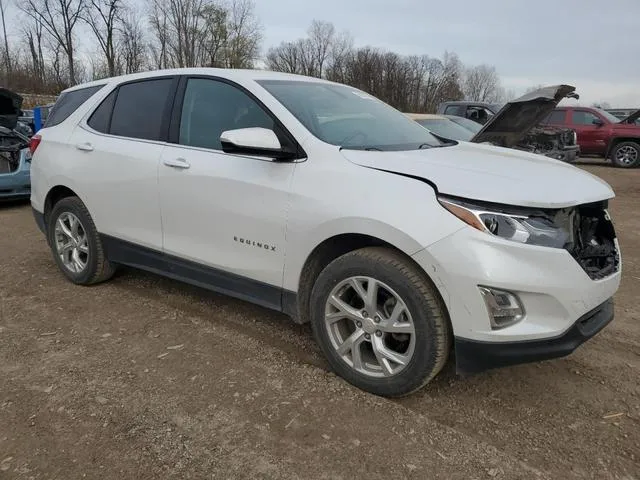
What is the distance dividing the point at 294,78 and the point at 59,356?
2.41 m

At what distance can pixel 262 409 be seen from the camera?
2715 mm

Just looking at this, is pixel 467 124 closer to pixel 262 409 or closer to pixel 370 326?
pixel 370 326

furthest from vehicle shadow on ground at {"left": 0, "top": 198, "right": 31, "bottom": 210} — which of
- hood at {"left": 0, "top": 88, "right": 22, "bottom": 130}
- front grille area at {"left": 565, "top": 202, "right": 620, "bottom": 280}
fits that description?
front grille area at {"left": 565, "top": 202, "right": 620, "bottom": 280}

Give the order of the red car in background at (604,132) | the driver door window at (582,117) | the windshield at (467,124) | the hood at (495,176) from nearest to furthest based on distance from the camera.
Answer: the hood at (495,176) < the windshield at (467,124) < the red car in background at (604,132) < the driver door window at (582,117)

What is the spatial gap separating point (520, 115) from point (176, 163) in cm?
610

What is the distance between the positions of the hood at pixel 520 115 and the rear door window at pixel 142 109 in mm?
5012

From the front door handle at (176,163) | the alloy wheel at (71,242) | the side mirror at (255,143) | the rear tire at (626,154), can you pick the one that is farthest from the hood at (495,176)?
the rear tire at (626,154)

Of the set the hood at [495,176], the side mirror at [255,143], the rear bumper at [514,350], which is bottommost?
the rear bumper at [514,350]

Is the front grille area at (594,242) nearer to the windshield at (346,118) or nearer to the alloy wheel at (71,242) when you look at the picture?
the windshield at (346,118)

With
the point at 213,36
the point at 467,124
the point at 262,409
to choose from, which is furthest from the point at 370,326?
the point at 213,36

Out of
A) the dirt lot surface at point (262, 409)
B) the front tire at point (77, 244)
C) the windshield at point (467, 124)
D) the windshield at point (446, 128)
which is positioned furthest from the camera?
the windshield at point (467, 124)

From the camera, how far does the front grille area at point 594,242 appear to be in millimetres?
2607

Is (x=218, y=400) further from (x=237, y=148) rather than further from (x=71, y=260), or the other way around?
(x=71, y=260)

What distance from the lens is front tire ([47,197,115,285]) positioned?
4.26m
